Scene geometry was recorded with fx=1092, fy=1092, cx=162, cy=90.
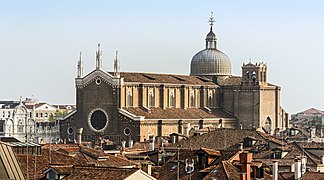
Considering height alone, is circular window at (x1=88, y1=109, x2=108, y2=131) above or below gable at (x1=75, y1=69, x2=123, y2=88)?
below

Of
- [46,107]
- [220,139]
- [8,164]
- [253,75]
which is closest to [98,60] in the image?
[253,75]

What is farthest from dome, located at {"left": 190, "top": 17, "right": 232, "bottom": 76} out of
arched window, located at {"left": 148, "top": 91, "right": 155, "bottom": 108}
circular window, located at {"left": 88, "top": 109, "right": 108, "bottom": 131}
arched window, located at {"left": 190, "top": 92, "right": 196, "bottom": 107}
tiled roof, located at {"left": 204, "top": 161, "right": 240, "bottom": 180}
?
tiled roof, located at {"left": 204, "top": 161, "right": 240, "bottom": 180}

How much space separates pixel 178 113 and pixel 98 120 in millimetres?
7564

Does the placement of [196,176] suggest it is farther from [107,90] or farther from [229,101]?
[229,101]

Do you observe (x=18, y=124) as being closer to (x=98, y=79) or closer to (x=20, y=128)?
(x=20, y=128)

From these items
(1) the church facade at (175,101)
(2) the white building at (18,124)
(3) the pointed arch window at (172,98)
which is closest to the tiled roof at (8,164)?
(1) the church facade at (175,101)

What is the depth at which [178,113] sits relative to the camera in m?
96.2

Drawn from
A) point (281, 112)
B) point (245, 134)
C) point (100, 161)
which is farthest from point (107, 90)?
point (100, 161)

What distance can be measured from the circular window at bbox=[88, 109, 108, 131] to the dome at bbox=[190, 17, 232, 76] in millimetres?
17543

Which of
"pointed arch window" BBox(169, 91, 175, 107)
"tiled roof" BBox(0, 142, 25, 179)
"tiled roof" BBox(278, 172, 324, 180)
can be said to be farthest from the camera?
"pointed arch window" BBox(169, 91, 175, 107)

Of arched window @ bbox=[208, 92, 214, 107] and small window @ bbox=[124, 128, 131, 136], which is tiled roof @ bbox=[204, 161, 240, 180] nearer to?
Answer: small window @ bbox=[124, 128, 131, 136]

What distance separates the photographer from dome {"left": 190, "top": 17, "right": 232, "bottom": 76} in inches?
4218

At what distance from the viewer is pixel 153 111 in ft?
309

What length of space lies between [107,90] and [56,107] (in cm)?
7011
